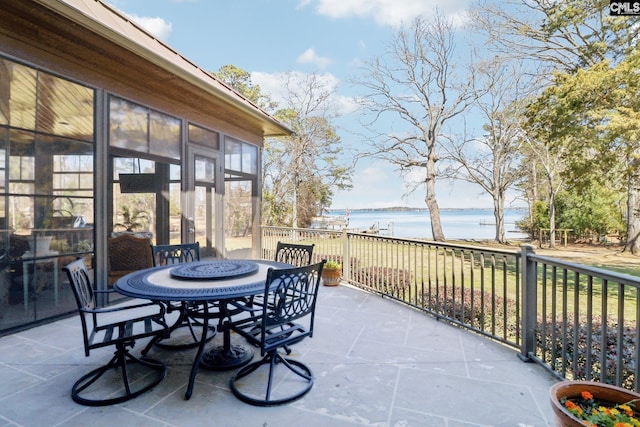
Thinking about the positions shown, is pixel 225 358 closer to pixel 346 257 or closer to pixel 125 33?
pixel 346 257

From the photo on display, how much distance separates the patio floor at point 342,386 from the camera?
189 cm

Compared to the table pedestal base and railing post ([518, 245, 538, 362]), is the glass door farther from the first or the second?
railing post ([518, 245, 538, 362])

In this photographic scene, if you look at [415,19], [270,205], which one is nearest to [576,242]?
[415,19]

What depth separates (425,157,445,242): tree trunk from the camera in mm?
14703

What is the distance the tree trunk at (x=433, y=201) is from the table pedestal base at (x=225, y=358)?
13154 mm

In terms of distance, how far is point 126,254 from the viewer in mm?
4391

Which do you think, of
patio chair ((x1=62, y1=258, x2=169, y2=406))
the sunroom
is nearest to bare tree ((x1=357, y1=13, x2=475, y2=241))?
the sunroom

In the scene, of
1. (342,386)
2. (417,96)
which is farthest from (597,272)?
(417,96)

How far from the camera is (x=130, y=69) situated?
4.21 metres

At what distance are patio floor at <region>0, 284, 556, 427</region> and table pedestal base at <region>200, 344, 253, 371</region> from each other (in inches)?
2.7

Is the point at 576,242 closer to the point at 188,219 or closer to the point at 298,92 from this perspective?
the point at 298,92

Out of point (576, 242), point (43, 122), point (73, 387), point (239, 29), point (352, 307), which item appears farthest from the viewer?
point (576, 242)

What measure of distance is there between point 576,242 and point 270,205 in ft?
47.6

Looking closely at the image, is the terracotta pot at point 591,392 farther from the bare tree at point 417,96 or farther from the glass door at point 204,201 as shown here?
the bare tree at point 417,96
